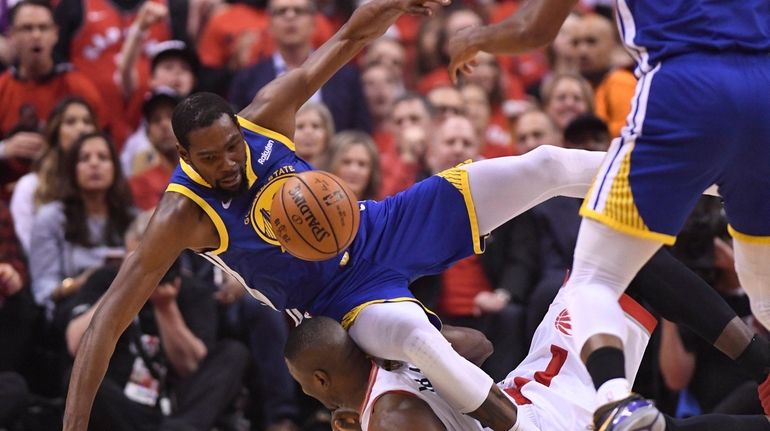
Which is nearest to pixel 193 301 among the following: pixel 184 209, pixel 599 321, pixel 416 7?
pixel 184 209

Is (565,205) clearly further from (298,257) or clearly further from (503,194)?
(298,257)

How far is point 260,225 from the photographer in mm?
5398

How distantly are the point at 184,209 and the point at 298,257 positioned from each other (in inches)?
20.3

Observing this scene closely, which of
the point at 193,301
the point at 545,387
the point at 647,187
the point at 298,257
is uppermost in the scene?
the point at 647,187

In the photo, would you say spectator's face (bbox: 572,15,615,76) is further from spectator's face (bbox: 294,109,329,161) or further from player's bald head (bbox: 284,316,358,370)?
player's bald head (bbox: 284,316,358,370)

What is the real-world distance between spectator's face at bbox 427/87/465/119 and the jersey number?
401 centimetres

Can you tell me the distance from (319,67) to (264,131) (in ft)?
1.23

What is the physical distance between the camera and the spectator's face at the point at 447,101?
30.3ft

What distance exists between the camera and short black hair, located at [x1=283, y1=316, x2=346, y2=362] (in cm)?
510

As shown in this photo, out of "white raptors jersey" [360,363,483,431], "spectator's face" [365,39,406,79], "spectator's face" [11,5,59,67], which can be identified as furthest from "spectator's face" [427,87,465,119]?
"white raptors jersey" [360,363,483,431]

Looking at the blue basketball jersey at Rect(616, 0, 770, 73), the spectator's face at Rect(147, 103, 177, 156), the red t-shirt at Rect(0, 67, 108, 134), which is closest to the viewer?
the blue basketball jersey at Rect(616, 0, 770, 73)

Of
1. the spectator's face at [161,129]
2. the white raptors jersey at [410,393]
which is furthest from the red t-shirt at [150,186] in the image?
the white raptors jersey at [410,393]

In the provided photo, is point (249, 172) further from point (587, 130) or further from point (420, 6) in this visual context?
point (587, 130)

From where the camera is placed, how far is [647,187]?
4.17 meters
